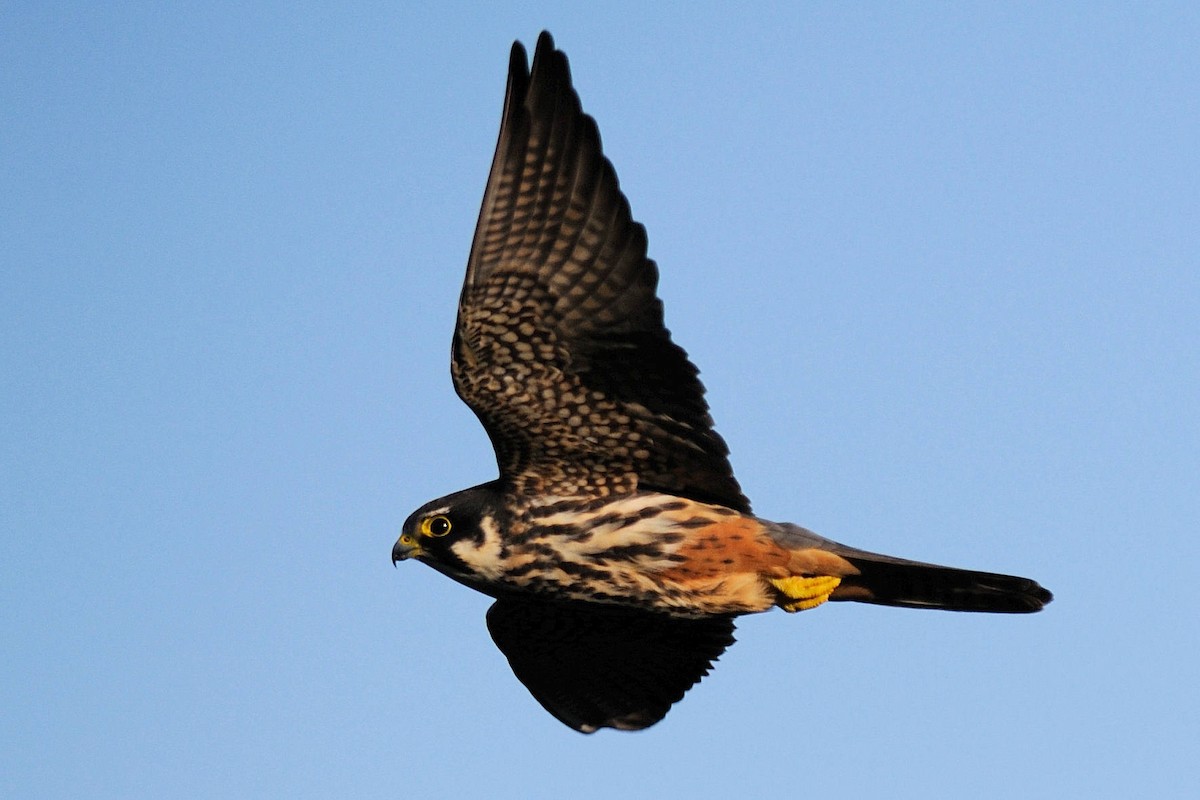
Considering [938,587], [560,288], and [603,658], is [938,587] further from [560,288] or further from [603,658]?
[560,288]

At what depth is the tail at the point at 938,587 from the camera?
25.5 ft

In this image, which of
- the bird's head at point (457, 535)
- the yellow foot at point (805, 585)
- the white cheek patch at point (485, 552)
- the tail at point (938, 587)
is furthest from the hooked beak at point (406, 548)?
the tail at point (938, 587)

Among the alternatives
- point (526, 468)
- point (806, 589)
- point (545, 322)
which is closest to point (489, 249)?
point (545, 322)

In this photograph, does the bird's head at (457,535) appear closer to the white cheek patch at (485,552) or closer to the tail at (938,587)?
the white cheek patch at (485,552)

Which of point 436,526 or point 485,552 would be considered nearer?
point 485,552

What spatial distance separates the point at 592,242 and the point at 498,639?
2.72 meters

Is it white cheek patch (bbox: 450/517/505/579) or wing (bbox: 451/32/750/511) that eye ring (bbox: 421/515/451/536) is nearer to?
white cheek patch (bbox: 450/517/505/579)

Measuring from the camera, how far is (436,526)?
7.93 metres

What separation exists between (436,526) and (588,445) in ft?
2.97

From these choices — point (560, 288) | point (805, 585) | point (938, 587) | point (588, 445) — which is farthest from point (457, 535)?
point (938, 587)

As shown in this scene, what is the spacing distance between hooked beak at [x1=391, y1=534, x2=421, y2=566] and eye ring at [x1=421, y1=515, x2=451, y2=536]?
115 millimetres

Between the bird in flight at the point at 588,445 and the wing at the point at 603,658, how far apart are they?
833 mm

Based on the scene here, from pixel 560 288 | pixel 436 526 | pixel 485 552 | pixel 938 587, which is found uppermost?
pixel 560 288

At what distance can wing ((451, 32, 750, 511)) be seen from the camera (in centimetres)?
755
